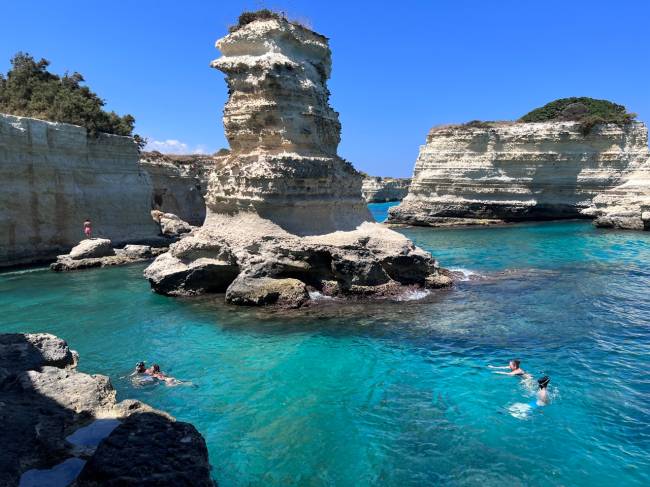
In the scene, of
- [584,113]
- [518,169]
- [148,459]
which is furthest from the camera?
[584,113]

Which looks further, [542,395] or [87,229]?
[87,229]

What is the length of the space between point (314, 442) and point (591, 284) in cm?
1384

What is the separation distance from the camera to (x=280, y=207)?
667 inches

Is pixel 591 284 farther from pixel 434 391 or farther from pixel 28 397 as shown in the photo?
pixel 28 397

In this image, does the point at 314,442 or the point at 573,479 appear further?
the point at 314,442

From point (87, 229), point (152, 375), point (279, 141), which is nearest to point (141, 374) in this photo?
point (152, 375)

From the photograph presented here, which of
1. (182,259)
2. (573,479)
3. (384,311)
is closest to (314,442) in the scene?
(573,479)

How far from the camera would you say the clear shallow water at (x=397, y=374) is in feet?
22.1

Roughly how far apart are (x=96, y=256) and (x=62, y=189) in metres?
4.58

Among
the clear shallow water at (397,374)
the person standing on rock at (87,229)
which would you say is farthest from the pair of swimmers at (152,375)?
the person standing on rock at (87,229)

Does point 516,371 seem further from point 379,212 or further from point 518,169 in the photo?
point 379,212

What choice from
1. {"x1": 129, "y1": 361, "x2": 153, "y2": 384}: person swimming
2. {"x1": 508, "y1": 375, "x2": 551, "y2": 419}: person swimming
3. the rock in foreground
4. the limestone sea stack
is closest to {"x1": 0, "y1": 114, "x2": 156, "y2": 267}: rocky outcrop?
the limestone sea stack

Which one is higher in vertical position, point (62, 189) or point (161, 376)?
point (62, 189)

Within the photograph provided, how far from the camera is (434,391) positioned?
889 centimetres
